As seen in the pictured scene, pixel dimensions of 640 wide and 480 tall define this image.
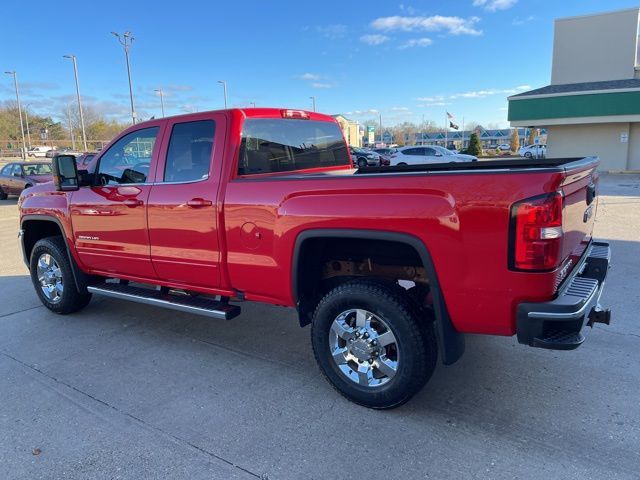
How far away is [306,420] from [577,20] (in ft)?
102

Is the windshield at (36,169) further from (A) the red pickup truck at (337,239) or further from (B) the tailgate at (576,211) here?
(B) the tailgate at (576,211)

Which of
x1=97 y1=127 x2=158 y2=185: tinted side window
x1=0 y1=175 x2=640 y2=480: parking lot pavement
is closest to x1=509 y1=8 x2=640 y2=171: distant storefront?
x1=0 y1=175 x2=640 y2=480: parking lot pavement

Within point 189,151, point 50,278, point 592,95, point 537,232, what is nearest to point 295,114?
point 189,151

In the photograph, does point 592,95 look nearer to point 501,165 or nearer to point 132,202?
point 501,165

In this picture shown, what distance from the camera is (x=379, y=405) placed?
327cm

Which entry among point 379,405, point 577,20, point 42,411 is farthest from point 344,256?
point 577,20

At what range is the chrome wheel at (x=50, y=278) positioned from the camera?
17.7ft

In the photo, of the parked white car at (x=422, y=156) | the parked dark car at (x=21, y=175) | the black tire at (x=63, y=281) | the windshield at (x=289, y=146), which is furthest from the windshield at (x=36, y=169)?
the parked white car at (x=422, y=156)

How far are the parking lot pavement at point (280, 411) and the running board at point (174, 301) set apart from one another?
18.1 inches

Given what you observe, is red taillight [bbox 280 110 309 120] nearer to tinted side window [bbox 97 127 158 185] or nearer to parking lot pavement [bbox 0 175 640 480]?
tinted side window [bbox 97 127 158 185]

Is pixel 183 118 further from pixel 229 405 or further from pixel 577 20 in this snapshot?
pixel 577 20

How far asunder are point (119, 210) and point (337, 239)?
230 cm

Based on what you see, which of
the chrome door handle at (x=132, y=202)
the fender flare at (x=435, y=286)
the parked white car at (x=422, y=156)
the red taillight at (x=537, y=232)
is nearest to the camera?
the red taillight at (x=537, y=232)

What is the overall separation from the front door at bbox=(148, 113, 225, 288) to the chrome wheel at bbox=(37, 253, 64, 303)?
69.4 inches
